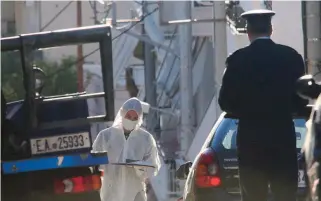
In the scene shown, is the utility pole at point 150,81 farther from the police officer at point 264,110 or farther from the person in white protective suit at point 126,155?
the police officer at point 264,110

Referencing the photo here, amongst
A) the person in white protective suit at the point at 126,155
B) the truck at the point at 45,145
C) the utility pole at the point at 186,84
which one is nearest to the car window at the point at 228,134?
the person in white protective suit at the point at 126,155

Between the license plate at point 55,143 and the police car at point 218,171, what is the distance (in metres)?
1.92

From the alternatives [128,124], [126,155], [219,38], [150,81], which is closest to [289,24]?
[219,38]

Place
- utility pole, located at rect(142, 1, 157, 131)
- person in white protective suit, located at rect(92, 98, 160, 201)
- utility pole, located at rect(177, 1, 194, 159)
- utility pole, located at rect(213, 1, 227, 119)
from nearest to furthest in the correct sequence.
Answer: person in white protective suit, located at rect(92, 98, 160, 201)
utility pole, located at rect(213, 1, 227, 119)
utility pole, located at rect(177, 1, 194, 159)
utility pole, located at rect(142, 1, 157, 131)

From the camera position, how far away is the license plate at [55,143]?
22.8 ft

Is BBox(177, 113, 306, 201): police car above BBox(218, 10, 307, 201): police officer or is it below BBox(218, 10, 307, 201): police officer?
below

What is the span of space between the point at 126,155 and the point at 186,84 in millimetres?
10470

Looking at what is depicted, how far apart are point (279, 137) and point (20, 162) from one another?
1845 millimetres

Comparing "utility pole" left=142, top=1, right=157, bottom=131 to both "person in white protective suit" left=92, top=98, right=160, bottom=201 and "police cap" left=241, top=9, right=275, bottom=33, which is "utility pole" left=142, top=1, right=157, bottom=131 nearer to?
"person in white protective suit" left=92, top=98, right=160, bottom=201

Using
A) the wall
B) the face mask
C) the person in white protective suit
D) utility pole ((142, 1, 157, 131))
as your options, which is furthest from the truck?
utility pole ((142, 1, 157, 131))

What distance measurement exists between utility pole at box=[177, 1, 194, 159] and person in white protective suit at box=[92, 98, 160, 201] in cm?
996

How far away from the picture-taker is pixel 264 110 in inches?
261

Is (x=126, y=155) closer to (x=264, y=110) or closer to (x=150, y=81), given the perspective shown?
(x=264, y=110)

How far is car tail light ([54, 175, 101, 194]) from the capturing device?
695 centimetres
